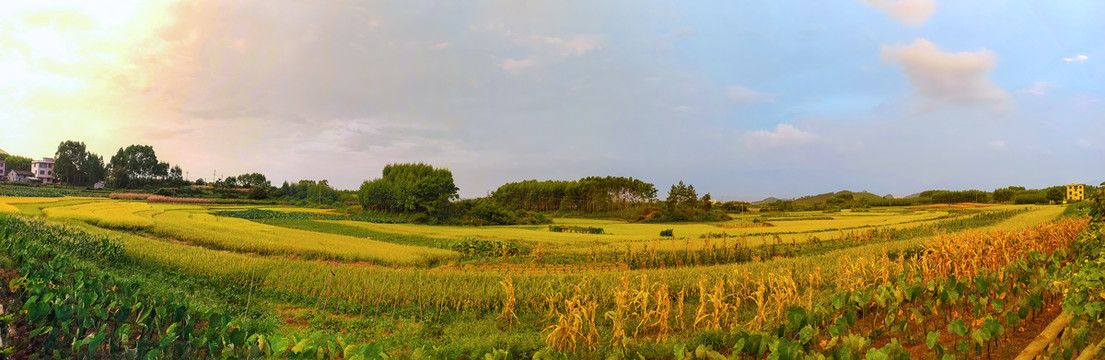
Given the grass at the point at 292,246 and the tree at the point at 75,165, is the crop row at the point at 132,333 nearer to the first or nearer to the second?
the grass at the point at 292,246

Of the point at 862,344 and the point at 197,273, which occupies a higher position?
the point at 862,344

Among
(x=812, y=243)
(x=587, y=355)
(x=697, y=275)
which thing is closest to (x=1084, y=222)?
(x=812, y=243)

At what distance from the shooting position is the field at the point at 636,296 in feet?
18.4

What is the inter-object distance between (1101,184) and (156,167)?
2518 inches

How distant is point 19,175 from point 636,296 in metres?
55.7

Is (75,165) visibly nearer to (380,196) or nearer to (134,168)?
(134,168)

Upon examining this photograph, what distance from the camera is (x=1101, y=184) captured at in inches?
562

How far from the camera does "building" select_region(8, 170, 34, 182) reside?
37.4 meters

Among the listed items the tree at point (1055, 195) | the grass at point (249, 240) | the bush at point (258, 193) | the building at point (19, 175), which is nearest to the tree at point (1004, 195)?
the tree at point (1055, 195)

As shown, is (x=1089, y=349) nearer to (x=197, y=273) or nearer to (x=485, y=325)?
(x=485, y=325)

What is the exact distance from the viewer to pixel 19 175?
39406mm

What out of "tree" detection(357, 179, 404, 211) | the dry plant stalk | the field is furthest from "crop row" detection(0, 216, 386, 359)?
"tree" detection(357, 179, 404, 211)

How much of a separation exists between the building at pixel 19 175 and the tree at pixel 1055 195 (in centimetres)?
9918

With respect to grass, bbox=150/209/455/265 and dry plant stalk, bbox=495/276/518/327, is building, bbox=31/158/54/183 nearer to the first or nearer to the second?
grass, bbox=150/209/455/265
